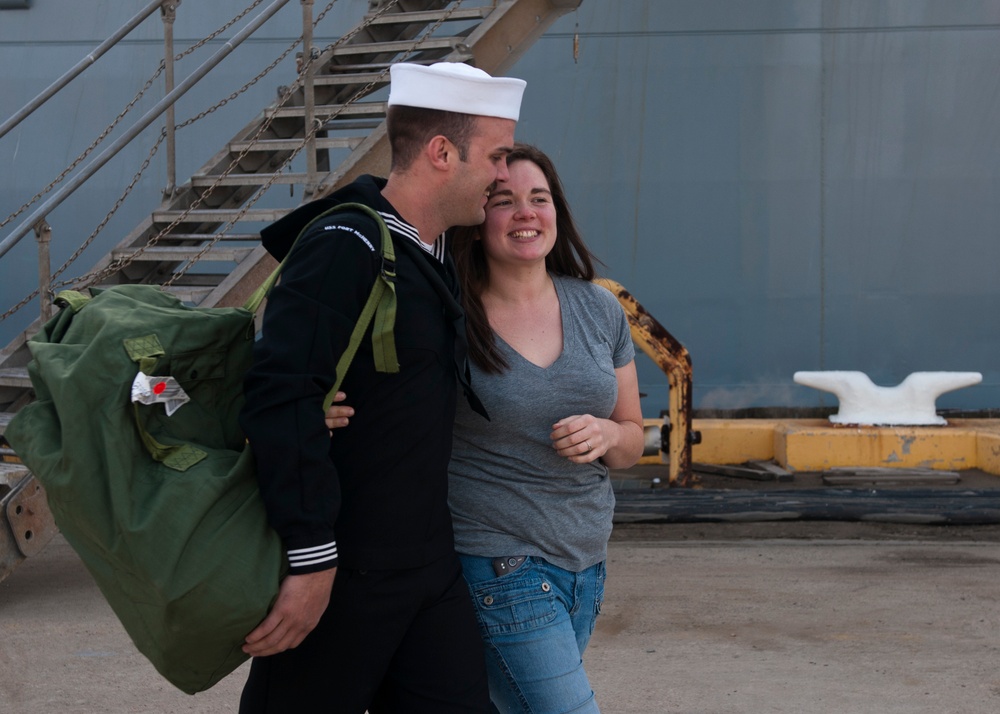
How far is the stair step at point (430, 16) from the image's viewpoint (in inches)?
266

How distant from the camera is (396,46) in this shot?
675cm

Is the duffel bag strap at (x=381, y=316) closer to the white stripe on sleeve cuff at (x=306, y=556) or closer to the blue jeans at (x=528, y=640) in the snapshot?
the white stripe on sleeve cuff at (x=306, y=556)

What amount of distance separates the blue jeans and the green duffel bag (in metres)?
0.52

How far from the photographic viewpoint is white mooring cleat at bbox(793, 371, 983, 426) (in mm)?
7625

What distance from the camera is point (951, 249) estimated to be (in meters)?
9.11

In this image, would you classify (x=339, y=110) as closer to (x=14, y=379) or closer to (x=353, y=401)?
(x=14, y=379)

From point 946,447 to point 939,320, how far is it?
194 centimetres

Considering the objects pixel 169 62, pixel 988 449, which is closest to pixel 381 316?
pixel 169 62

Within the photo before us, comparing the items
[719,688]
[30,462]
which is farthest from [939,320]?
[30,462]

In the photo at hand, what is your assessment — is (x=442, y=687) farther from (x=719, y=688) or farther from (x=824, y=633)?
(x=824, y=633)

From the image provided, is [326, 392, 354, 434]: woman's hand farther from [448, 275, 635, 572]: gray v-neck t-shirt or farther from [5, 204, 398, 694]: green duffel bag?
[448, 275, 635, 572]: gray v-neck t-shirt

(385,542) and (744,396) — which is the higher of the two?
(744,396)

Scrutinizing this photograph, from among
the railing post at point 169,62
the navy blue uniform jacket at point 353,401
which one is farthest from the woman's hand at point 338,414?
the railing post at point 169,62

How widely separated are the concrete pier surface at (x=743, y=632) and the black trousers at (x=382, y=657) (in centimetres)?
179
